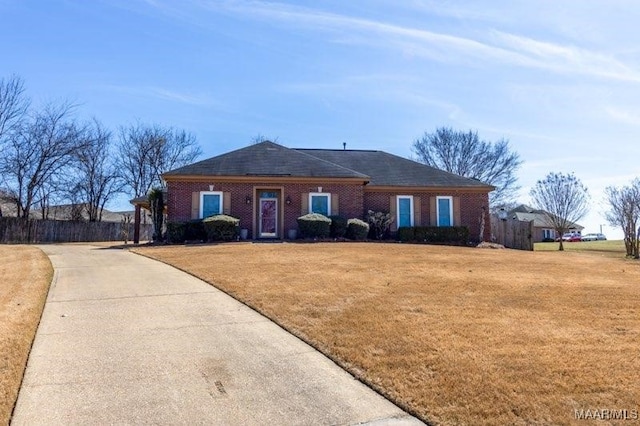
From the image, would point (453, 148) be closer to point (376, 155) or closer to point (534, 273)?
point (376, 155)

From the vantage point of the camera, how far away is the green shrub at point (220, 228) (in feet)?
61.1

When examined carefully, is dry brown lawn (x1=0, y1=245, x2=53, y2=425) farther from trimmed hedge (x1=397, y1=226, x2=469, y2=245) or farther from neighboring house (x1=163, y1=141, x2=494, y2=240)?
trimmed hedge (x1=397, y1=226, x2=469, y2=245)

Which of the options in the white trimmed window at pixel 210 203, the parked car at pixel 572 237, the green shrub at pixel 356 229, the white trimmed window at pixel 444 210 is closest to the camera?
the green shrub at pixel 356 229

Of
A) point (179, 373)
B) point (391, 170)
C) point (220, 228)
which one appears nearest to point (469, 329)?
point (179, 373)

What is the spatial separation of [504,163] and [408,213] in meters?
23.1

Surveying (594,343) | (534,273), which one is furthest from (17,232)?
(594,343)

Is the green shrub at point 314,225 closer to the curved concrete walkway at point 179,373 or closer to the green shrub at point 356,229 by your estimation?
the green shrub at point 356,229

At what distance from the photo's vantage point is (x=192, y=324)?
5906 mm

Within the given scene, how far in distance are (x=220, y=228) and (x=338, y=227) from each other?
5.31 metres

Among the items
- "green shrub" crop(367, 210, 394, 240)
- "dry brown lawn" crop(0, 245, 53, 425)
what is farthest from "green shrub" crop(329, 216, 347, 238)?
"dry brown lawn" crop(0, 245, 53, 425)

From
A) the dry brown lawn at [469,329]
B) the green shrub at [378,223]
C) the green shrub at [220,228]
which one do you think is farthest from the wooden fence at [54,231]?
the dry brown lawn at [469,329]

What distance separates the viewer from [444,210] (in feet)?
73.4

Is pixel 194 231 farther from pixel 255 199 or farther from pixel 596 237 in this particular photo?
pixel 596 237

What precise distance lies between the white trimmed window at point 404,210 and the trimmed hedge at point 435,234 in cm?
77
